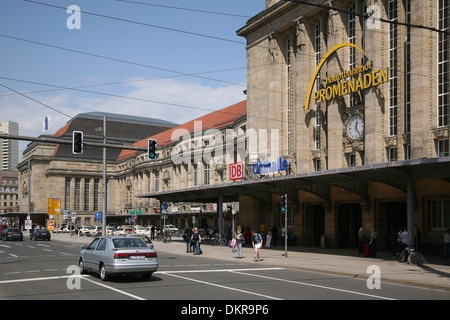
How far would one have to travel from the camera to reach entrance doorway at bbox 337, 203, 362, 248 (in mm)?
35750

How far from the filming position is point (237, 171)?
43344mm

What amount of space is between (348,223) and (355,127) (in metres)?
7.00

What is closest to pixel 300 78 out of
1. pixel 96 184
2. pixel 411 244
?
pixel 411 244

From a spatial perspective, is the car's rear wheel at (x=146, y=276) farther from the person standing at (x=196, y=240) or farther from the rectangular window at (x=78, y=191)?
the rectangular window at (x=78, y=191)

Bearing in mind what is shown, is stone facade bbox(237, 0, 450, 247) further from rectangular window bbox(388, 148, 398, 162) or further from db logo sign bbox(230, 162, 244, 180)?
db logo sign bbox(230, 162, 244, 180)

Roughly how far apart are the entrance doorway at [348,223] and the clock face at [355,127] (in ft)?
16.5

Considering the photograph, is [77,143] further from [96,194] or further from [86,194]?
[96,194]

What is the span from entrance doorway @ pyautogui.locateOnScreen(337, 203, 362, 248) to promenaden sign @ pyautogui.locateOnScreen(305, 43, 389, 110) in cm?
793

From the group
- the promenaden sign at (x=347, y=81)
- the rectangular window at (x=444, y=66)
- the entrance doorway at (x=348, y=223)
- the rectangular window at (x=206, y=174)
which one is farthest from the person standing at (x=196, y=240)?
the rectangular window at (x=206, y=174)

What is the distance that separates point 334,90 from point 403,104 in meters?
5.96

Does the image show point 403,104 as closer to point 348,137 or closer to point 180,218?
point 348,137

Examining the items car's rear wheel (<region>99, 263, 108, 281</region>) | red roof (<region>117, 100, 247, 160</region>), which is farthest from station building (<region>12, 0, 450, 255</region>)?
red roof (<region>117, 100, 247, 160</region>)

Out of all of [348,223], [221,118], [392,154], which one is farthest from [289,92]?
[221,118]

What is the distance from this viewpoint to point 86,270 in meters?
18.6
